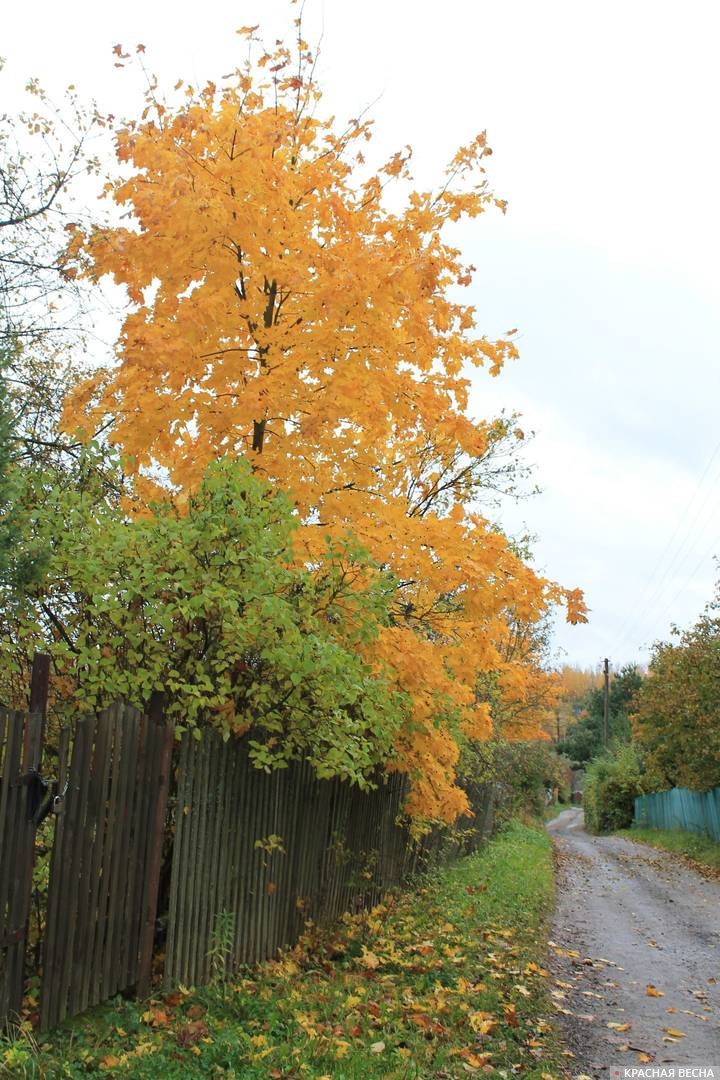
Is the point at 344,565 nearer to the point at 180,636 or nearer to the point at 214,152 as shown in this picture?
the point at 180,636

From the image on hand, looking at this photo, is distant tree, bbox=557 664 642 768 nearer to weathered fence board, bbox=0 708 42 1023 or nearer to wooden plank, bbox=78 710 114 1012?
wooden plank, bbox=78 710 114 1012

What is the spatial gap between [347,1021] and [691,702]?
69.2ft

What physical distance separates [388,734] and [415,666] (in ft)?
2.30

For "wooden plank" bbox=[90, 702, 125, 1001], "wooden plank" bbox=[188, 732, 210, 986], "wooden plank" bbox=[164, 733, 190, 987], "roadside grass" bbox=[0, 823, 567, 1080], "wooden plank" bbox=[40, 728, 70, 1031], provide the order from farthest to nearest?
"wooden plank" bbox=[188, 732, 210, 986]
"wooden plank" bbox=[164, 733, 190, 987]
"wooden plank" bbox=[90, 702, 125, 1001]
"wooden plank" bbox=[40, 728, 70, 1031]
"roadside grass" bbox=[0, 823, 567, 1080]

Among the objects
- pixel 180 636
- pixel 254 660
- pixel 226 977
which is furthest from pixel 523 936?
pixel 180 636

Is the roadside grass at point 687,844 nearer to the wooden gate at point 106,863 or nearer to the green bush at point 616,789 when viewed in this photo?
the green bush at point 616,789

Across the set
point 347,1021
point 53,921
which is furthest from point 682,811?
point 53,921

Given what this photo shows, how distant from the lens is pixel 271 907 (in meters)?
7.13

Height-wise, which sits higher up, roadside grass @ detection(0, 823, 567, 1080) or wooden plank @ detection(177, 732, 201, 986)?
wooden plank @ detection(177, 732, 201, 986)

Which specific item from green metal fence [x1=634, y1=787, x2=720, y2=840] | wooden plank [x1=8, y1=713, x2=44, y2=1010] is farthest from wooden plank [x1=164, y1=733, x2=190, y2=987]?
green metal fence [x1=634, y1=787, x2=720, y2=840]

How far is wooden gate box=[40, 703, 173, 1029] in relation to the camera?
487cm

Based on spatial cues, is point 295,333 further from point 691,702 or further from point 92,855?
point 691,702

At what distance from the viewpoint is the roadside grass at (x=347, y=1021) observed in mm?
4629

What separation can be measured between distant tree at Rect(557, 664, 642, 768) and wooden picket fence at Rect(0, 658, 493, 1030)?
6285cm
